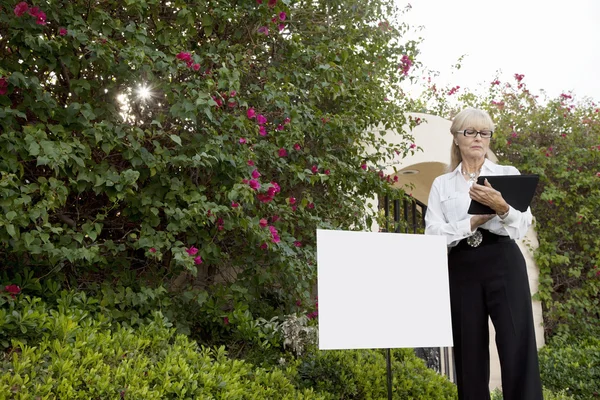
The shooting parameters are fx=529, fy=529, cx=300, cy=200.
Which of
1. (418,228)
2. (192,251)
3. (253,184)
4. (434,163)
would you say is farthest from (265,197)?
(418,228)

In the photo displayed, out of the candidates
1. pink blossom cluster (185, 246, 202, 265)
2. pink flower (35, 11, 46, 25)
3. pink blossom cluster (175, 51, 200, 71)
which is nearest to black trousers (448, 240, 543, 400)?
pink blossom cluster (185, 246, 202, 265)

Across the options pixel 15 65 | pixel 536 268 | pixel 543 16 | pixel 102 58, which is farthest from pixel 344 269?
pixel 543 16

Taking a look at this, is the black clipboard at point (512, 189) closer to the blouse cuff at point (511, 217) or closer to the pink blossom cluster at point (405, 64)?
the blouse cuff at point (511, 217)

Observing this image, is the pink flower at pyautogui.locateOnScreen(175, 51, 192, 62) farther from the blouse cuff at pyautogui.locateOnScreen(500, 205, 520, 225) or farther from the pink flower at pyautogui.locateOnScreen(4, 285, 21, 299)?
the blouse cuff at pyautogui.locateOnScreen(500, 205, 520, 225)

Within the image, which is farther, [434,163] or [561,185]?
[561,185]

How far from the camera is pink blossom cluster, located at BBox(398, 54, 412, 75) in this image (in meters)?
4.93

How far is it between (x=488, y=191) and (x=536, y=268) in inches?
221

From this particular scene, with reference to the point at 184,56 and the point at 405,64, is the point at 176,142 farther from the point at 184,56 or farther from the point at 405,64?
the point at 405,64

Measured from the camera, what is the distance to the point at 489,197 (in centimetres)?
203

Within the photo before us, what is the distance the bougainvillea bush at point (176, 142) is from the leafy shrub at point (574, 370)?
2.91m

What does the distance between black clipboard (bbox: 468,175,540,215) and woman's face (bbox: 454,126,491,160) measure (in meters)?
0.28

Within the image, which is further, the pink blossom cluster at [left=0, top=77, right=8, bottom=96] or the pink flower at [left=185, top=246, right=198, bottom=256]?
the pink flower at [left=185, top=246, right=198, bottom=256]

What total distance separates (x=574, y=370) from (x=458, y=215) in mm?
4091

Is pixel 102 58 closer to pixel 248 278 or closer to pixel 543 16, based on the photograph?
pixel 248 278
